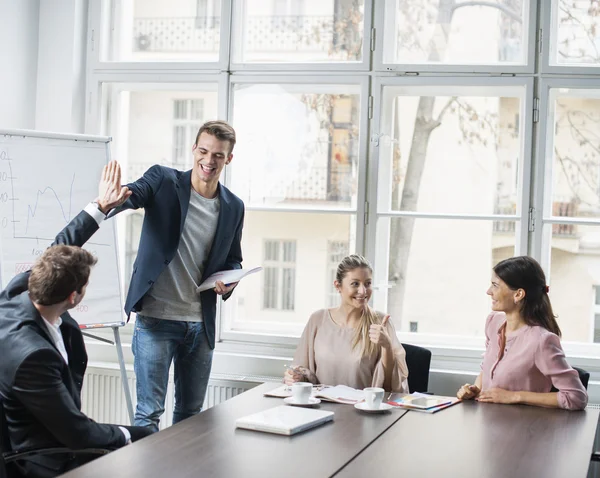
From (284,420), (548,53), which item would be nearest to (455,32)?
(548,53)

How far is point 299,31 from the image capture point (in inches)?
161

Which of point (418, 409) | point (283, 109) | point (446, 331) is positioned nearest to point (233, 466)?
point (418, 409)

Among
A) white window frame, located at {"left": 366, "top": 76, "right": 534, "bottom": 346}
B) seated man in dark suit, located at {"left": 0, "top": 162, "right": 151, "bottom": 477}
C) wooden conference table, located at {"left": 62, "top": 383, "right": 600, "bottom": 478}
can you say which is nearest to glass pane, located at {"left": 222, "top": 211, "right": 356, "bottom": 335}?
white window frame, located at {"left": 366, "top": 76, "right": 534, "bottom": 346}

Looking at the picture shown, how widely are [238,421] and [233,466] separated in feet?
1.31

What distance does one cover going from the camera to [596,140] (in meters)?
3.80

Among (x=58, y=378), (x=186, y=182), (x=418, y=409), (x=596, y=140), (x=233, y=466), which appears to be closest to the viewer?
(x=233, y=466)

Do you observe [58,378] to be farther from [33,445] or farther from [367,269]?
[367,269]

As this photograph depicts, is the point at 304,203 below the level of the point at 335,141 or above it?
below

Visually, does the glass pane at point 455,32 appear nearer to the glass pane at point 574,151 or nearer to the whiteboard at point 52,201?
the glass pane at point 574,151

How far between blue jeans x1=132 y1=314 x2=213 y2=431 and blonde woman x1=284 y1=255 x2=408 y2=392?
434 millimetres

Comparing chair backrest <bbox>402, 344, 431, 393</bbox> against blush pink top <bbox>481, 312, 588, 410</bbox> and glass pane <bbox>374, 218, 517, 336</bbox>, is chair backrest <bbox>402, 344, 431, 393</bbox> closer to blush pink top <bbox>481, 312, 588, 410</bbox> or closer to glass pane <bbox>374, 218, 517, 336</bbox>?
blush pink top <bbox>481, 312, 588, 410</bbox>

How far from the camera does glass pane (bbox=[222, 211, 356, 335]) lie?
13.3 feet

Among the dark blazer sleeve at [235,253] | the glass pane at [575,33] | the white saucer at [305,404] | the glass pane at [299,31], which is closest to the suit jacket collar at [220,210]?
the dark blazer sleeve at [235,253]

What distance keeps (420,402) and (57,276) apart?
1.33 metres
